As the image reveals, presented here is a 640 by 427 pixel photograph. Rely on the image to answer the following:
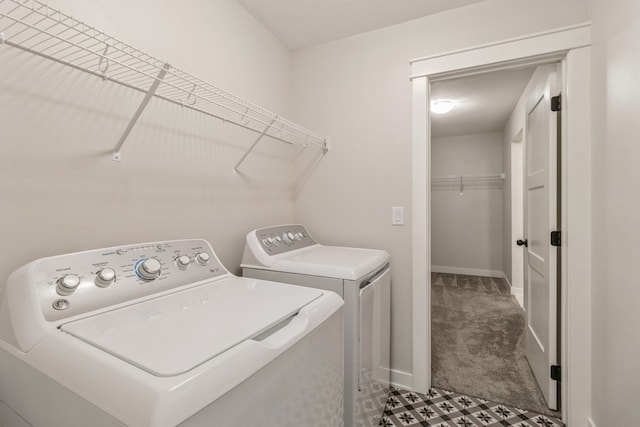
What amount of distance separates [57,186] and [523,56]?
2216 millimetres

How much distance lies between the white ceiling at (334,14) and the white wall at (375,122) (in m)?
0.06

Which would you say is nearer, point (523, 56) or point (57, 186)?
point (57, 186)

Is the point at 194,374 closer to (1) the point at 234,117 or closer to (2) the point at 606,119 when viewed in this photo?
(1) the point at 234,117

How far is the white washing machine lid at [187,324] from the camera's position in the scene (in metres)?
0.61

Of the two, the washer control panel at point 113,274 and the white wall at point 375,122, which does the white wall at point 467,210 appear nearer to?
the white wall at point 375,122

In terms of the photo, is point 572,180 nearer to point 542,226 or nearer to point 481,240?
point 542,226

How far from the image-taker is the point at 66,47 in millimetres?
1003

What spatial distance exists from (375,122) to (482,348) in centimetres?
203

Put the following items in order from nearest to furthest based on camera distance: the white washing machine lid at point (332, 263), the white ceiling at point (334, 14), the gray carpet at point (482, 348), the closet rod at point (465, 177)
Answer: the white washing machine lid at point (332, 263) → the white ceiling at point (334, 14) → the gray carpet at point (482, 348) → the closet rod at point (465, 177)

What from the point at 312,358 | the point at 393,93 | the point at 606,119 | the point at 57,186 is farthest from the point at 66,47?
the point at 606,119

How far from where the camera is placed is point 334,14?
185cm

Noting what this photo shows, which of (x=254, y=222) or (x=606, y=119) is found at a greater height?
(x=606, y=119)

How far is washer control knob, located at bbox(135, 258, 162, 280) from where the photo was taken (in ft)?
3.34

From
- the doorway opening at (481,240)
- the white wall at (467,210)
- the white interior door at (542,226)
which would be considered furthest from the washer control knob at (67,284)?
the white wall at (467,210)
